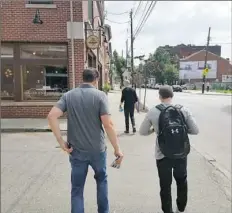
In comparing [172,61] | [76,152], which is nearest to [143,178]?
[76,152]

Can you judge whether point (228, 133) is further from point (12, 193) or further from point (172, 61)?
point (172, 61)

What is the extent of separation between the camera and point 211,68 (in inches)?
3406

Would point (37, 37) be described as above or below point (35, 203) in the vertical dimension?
above

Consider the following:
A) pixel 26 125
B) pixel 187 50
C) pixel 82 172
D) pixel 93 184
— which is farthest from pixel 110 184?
pixel 187 50

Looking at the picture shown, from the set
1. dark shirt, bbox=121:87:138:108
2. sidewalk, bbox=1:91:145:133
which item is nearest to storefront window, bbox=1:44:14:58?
sidewalk, bbox=1:91:145:133

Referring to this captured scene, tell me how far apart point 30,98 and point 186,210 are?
9710 mm

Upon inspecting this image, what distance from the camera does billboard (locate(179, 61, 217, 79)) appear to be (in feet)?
285

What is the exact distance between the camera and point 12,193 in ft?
16.3

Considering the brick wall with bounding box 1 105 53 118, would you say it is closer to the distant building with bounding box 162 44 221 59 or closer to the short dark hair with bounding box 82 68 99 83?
the short dark hair with bounding box 82 68 99 83

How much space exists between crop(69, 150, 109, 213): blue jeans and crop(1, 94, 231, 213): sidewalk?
2.09 ft

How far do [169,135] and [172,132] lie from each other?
47 millimetres

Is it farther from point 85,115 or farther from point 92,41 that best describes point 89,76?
point 92,41

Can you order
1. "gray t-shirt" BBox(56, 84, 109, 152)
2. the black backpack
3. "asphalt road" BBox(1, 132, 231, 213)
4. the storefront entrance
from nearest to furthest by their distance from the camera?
"gray t-shirt" BBox(56, 84, 109, 152), the black backpack, "asphalt road" BBox(1, 132, 231, 213), the storefront entrance

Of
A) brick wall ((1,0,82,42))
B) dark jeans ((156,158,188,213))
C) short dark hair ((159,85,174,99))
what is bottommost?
dark jeans ((156,158,188,213))
